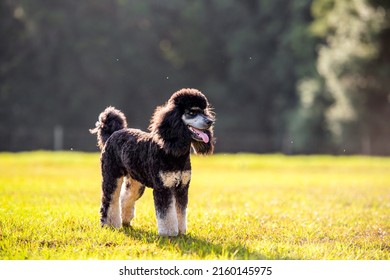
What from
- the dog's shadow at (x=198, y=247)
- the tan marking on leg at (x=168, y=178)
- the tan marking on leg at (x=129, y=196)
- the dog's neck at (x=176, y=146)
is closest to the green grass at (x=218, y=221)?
the dog's shadow at (x=198, y=247)

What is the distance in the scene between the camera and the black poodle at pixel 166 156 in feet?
23.4

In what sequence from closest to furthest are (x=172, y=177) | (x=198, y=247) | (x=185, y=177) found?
1. (x=198, y=247)
2. (x=172, y=177)
3. (x=185, y=177)

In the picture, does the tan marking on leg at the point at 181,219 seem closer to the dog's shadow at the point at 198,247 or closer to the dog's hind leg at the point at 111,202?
the dog's shadow at the point at 198,247

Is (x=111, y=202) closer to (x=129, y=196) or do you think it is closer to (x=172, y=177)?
(x=129, y=196)

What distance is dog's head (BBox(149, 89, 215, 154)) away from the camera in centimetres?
711

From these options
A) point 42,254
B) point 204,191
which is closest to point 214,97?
point 204,191

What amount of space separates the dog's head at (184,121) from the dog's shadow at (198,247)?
3.33 feet

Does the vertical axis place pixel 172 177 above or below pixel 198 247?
above

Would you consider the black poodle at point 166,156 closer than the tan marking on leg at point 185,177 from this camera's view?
Yes

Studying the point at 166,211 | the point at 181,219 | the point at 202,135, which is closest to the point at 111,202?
the point at 181,219

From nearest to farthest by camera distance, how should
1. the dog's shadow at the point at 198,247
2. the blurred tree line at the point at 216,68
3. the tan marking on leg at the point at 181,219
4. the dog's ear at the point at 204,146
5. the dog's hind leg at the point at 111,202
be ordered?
the dog's shadow at the point at 198,247 → the dog's ear at the point at 204,146 → the tan marking on leg at the point at 181,219 → the dog's hind leg at the point at 111,202 → the blurred tree line at the point at 216,68

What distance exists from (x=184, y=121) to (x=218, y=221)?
7.91 ft

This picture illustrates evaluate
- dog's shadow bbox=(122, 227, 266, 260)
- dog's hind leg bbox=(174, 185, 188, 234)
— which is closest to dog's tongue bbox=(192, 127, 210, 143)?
dog's hind leg bbox=(174, 185, 188, 234)

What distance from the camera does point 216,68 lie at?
48.1 meters
